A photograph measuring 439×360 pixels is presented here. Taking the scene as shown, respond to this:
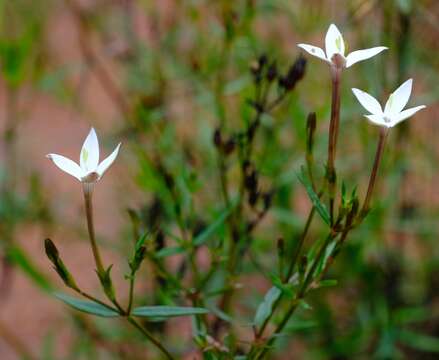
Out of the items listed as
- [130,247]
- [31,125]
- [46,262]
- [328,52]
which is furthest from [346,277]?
[31,125]

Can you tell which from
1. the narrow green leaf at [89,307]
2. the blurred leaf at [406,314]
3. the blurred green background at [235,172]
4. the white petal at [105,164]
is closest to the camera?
the white petal at [105,164]

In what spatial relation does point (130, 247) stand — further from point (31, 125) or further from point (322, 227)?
point (31, 125)

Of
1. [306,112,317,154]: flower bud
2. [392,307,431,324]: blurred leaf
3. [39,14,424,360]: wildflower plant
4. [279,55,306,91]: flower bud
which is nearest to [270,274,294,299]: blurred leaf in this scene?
[39,14,424,360]: wildflower plant

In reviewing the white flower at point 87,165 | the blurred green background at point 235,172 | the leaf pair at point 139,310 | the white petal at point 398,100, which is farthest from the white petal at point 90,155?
the blurred green background at point 235,172

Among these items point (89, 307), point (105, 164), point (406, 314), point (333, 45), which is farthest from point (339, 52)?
point (406, 314)

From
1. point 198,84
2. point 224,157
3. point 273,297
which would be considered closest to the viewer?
point 273,297

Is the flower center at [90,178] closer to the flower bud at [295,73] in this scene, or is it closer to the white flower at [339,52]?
the white flower at [339,52]

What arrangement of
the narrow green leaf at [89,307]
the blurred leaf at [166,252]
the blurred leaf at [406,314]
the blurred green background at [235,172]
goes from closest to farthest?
the narrow green leaf at [89,307], the blurred leaf at [166,252], the blurred green background at [235,172], the blurred leaf at [406,314]
